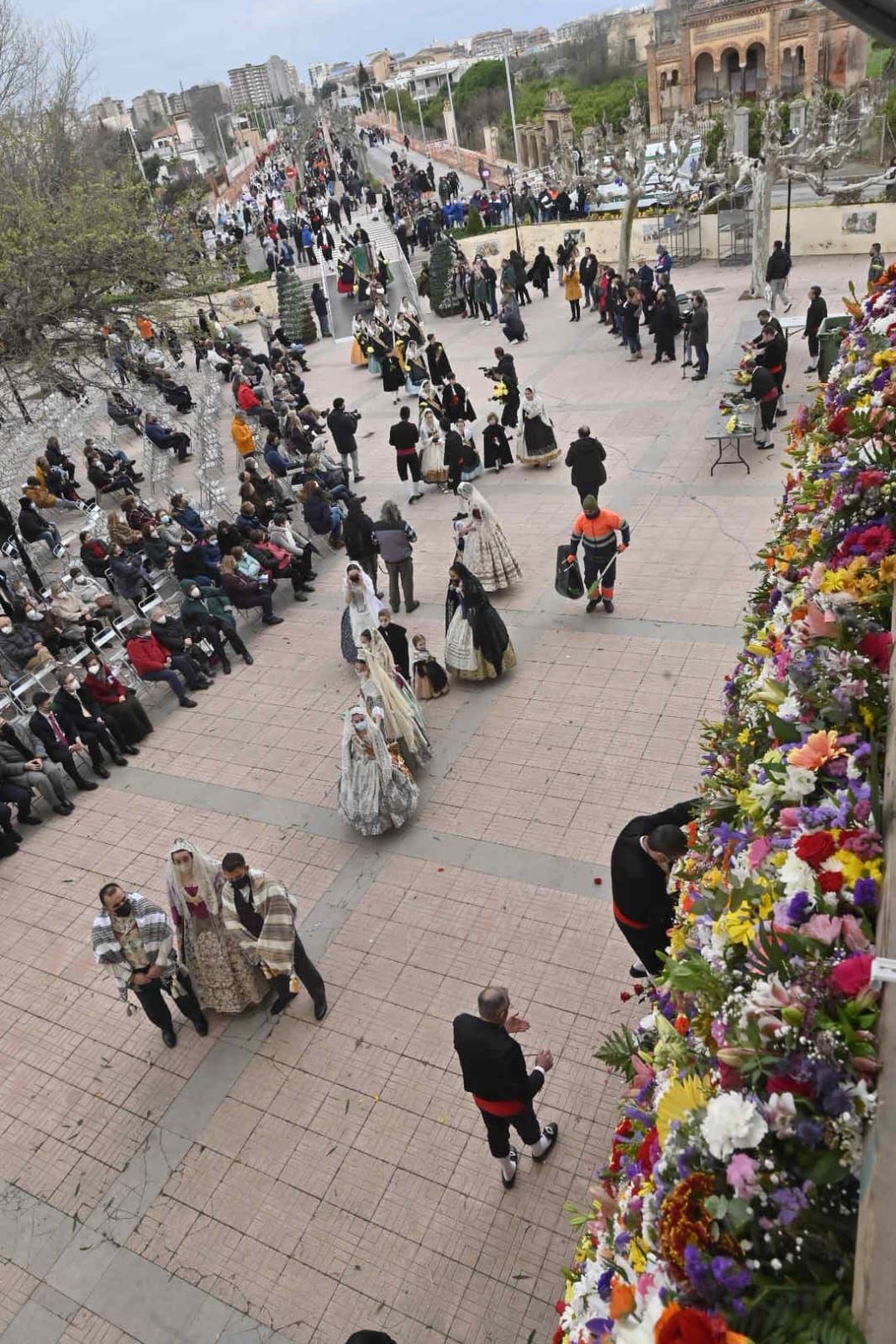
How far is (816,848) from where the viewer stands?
9.75 feet

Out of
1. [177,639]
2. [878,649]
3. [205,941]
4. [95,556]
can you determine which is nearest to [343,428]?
[95,556]

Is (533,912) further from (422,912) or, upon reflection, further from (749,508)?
(749,508)

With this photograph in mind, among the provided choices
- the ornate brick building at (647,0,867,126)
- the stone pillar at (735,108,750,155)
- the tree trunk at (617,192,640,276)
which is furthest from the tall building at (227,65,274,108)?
the tree trunk at (617,192,640,276)

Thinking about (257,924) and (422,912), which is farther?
(422,912)

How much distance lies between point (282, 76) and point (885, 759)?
22268 cm

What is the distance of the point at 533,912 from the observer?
676 cm

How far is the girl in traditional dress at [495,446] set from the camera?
48.3ft

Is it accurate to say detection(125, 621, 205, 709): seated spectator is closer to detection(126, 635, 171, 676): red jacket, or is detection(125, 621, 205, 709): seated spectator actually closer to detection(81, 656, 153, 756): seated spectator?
detection(126, 635, 171, 676): red jacket

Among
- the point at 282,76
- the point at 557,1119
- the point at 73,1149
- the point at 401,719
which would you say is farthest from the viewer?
the point at 282,76

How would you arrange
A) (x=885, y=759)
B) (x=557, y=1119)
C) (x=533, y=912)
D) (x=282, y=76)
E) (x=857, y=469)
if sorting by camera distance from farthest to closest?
1. (x=282, y=76)
2. (x=533, y=912)
3. (x=557, y=1119)
4. (x=857, y=469)
5. (x=885, y=759)

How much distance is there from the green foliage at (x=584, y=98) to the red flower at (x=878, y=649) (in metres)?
66.6

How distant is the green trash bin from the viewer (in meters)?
12.1

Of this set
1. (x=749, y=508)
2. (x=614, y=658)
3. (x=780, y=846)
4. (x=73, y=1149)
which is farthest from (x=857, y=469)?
(x=749, y=508)

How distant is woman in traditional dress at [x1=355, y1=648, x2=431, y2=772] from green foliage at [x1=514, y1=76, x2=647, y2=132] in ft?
208
